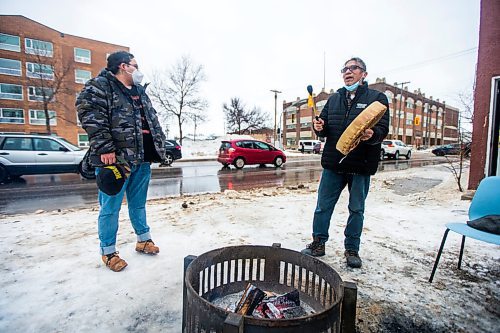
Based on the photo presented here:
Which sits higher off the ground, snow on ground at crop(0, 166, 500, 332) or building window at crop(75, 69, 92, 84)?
building window at crop(75, 69, 92, 84)

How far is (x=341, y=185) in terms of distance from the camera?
112 inches

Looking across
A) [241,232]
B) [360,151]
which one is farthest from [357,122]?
[241,232]

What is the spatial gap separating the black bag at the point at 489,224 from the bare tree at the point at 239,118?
46699 millimetres

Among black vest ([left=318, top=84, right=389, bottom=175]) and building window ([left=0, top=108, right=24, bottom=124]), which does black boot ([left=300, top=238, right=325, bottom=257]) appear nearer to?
black vest ([left=318, top=84, right=389, bottom=175])

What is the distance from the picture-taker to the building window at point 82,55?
118 ft

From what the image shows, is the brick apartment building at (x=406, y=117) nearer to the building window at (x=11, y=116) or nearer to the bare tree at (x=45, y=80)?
the bare tree at (x=45, y=80)

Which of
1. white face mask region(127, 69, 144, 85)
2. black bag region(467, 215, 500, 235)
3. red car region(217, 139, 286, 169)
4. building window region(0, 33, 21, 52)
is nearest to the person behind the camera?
black bag region(467, 215, 500, 235)

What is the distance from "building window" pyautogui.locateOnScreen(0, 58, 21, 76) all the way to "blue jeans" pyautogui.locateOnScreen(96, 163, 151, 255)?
41.3 metres

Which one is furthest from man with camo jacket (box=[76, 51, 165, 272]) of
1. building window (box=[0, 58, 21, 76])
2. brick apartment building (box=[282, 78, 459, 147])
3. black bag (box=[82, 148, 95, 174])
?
brick apartment building (box=[282, 78, 459, 147])

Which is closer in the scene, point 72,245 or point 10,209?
point 72,245

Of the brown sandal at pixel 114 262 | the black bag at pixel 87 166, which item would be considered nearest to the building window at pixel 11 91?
the black bag at pixel 87 166

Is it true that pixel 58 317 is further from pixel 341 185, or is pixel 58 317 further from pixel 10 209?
pixel 10 209

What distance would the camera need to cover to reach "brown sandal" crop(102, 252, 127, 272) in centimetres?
238

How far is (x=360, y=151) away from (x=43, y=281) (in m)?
2.92
